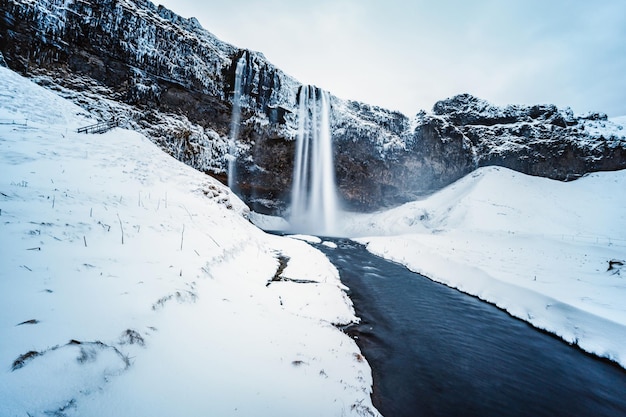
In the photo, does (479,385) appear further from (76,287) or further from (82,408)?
(76,287)

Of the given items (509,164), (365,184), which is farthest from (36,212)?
(509,164)

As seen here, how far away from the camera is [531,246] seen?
60.0 ft

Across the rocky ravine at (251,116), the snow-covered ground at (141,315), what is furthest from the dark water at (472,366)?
the rocky ravine at (251,116)

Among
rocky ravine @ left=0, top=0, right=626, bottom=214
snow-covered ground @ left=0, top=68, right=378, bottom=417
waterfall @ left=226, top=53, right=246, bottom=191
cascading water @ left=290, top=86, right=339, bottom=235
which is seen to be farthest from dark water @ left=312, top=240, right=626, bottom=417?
cascading water @ left=290, top=86, right=339, bottom=235

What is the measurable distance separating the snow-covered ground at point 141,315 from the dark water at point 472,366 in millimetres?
1022

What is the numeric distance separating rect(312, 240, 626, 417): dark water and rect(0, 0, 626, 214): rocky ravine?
27408 millimetres

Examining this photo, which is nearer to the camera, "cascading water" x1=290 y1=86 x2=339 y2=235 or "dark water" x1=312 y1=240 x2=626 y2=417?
"dark water" x1=312 y1=240 x2=626 y2=417

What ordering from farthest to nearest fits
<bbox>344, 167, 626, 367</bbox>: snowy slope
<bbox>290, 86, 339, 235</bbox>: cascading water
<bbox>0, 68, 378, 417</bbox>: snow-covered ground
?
<bbox>290, 86, 339, 235</bbox>: cascading water
<bbox>344, 167, 626, 367</bbox>: snowy slope
<bbox>0, 68, 378, 417</bbox>: snow-covered ground

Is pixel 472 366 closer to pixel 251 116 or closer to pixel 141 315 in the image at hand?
pixel 141 315

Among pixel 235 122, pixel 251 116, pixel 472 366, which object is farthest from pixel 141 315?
pixel 251 116

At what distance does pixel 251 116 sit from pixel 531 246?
32.3 meters

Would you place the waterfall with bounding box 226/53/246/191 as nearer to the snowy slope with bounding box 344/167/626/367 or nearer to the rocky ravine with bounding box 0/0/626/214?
the rocky ravine with bounding box 0/0/626/214

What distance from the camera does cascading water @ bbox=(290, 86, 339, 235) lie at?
116 feet

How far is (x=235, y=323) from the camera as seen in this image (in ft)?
14.4
